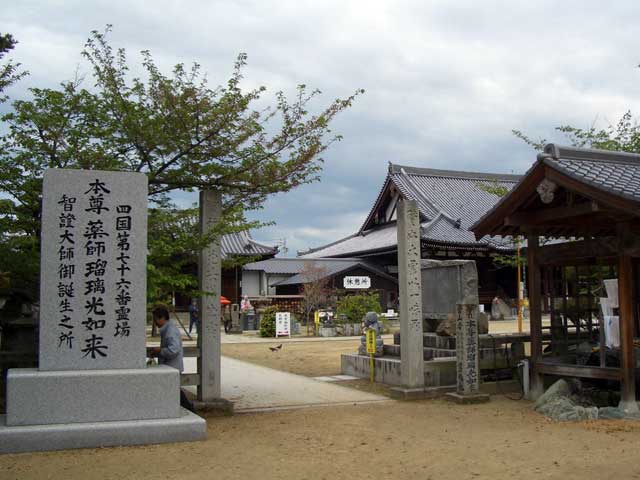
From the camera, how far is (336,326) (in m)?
27.8

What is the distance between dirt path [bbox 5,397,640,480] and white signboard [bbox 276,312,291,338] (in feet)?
58.0

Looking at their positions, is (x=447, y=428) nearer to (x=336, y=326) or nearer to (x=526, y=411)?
(x=526, y=411)

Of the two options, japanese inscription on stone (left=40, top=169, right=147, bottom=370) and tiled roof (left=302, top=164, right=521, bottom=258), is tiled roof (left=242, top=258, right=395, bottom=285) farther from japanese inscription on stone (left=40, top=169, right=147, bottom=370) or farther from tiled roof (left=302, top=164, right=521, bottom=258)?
japanese inscription on stone (left=40, top=169, right=147, bottom=370)

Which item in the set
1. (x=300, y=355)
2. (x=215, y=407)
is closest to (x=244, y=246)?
(x=300, y=355)

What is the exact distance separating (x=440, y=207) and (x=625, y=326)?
30007mm

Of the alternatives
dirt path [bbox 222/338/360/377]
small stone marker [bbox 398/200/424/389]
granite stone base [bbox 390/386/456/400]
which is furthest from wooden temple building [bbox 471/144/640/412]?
dirt path [bbox 222/338/360/377]

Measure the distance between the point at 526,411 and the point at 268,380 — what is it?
581 centimetres

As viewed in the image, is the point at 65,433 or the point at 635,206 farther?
the point at 635,206

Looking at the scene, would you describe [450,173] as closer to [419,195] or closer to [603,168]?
[419,195]

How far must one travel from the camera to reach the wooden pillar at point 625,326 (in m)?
8.47

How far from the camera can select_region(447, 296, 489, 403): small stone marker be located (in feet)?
33.0

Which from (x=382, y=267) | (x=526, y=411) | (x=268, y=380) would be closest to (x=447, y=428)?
(x=526, y=411)

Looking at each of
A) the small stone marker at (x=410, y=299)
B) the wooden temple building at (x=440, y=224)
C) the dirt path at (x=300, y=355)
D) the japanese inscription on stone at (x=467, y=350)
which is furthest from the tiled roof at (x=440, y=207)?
the japanese inscription on stone at (x=467, y=350)

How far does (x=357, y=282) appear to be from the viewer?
35.4 metres
